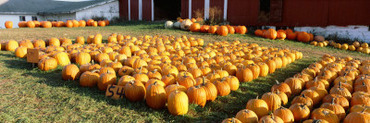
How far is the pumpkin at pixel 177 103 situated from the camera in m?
3.15

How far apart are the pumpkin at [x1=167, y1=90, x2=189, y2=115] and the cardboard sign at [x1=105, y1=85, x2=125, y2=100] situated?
2.86ft

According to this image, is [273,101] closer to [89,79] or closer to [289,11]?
[89,79]

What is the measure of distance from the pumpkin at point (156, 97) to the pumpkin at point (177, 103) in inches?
7.3

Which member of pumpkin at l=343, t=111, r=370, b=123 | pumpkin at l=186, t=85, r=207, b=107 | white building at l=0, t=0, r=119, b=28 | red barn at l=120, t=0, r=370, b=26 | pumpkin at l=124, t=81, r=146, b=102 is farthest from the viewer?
white building at l=0, t=0, r=119, b=28

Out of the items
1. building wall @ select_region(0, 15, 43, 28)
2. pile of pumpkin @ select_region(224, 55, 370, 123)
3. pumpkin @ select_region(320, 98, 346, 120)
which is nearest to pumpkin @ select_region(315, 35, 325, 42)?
pile of pumpkin @ select_region(224, 55, 370, 123)

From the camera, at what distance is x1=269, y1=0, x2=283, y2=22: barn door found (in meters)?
13.6

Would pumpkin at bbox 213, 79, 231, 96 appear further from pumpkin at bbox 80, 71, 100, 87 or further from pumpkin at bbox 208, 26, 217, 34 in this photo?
pumpkin at bbox 208, 26, 217, 34

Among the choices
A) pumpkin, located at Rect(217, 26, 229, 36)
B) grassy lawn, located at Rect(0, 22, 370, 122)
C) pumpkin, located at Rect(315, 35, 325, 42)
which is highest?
pumpkin, located at Rect(217, 26, 229, 36)

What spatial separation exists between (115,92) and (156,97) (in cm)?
75

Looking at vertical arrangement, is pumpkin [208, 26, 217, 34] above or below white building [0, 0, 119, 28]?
below

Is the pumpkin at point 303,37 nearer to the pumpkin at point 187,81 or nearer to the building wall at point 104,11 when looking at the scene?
the pumpkin at point 187,81

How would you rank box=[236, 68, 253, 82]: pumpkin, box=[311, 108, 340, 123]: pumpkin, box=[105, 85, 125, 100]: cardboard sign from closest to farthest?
box=[311, 108, 340, 123]: pumpkin, box=[105, 85, 125, 100]: cardboard sign, box=[236, 68, 253, 82]: pumpkin

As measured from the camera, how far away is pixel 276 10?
13.8 meters

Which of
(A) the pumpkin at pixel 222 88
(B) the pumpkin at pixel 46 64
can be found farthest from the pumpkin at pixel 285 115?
(B) the pumpkin at pixel 46 64
